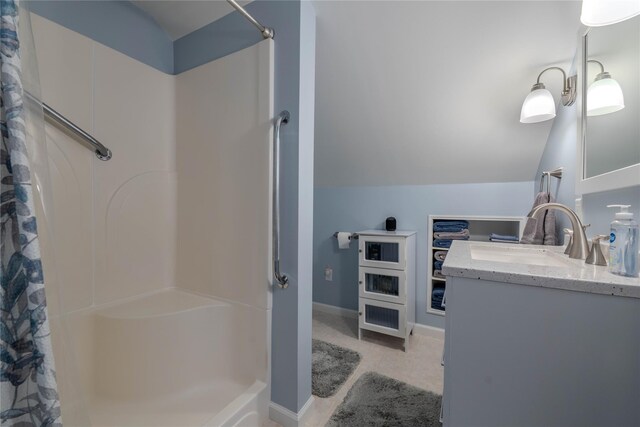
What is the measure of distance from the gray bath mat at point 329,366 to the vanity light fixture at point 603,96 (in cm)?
183

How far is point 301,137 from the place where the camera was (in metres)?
1.21

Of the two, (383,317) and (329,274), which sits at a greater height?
(329,274)

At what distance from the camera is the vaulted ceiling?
1230 mm

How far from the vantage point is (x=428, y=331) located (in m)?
2.18

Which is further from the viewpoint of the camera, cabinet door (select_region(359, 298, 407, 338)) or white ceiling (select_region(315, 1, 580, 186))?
cabinet door (select_region(359, 298, 407, 338))

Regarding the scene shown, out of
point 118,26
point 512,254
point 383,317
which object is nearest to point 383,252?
point 383,317

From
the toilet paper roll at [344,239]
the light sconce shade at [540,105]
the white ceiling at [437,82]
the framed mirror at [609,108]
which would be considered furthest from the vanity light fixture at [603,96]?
the toilet paper roll at [344,239]

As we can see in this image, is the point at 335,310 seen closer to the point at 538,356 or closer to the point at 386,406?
the point at 386,406

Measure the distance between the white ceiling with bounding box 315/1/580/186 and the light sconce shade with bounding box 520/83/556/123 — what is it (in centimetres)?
23

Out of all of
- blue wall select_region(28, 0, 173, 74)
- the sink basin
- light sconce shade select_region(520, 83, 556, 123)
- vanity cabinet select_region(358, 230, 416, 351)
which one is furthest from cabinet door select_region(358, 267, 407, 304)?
blue wall select_region(28, 0, 173, 74)

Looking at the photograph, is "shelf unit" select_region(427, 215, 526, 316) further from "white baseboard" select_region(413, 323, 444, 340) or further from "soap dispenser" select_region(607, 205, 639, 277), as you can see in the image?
"soap dispenser" select_region(607, 205, 639, 277)

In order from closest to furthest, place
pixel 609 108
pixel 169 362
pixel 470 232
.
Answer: pixel 609 108, pixel 169 362, pixel 470 232

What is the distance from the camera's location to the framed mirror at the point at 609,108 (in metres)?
0.78

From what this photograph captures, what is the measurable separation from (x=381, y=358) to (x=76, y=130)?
7.51ft
